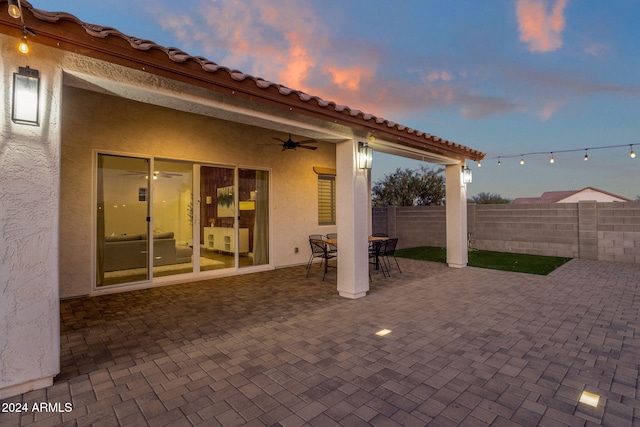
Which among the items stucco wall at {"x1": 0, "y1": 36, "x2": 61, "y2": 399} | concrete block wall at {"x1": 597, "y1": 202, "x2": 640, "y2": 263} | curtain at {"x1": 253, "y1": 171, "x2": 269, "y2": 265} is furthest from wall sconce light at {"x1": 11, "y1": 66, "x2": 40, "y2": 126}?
concrete block wall at {"x1": 597, "y1": 202, "x2": 640, "y2": 263}

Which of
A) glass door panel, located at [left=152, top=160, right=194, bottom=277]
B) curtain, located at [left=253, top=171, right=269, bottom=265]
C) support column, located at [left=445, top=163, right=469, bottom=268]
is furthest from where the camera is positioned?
support column, located at [left=445, top=163, right=469, bottom=268]

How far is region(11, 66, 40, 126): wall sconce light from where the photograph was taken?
2264mm

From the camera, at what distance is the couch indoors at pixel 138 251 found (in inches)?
215

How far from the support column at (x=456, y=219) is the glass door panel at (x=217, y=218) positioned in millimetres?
5504

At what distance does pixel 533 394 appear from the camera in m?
2.31

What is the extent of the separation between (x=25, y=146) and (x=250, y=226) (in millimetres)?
5064

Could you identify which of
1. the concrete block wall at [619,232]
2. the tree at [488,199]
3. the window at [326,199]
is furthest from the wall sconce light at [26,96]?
the tree at [488,199]

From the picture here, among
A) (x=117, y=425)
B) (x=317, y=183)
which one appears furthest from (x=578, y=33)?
(x=117, y=425)

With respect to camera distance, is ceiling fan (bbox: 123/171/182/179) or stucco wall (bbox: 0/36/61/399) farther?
ceiling fan (bbox: 123/171/182/179)

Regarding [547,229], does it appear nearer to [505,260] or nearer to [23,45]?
[505,260]

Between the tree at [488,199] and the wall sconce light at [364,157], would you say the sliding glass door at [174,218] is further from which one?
the tree at [488,199]

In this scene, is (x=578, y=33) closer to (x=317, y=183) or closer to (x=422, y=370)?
(x=317, y=183)

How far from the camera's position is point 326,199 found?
9125 millimetres

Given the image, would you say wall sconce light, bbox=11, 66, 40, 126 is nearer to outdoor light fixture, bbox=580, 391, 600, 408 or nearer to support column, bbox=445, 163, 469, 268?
outdoor light fixture, bbox=580, 391, 600, 408
